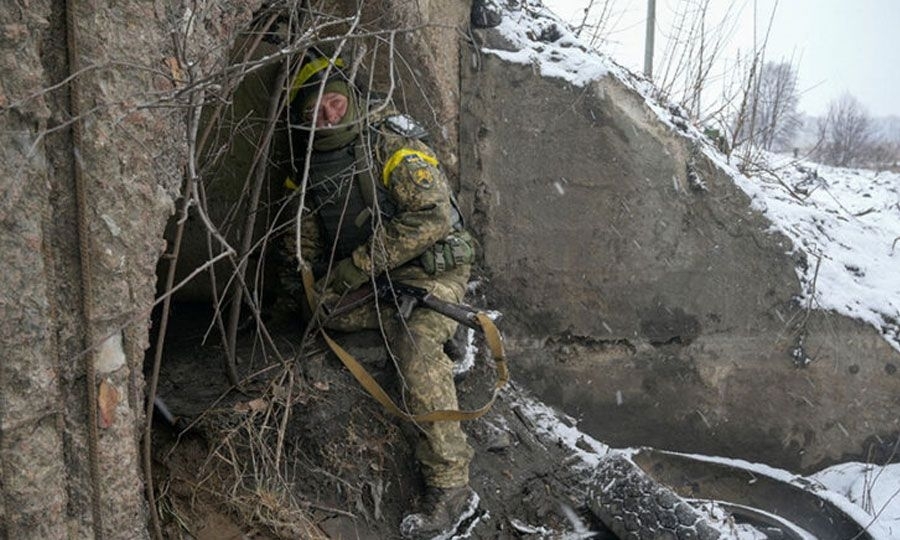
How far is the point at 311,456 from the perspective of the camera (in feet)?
13.1

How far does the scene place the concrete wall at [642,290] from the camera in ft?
→ 17.2

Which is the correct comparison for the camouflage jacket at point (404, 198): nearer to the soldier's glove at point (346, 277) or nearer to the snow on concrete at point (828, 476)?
the soldier's glove at point (346, 277)

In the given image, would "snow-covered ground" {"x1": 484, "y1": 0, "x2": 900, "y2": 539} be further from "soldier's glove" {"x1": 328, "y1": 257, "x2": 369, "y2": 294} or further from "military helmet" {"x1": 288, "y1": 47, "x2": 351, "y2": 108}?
"soldier's glove" {"x1": 328, "y1": 257, "x2": 369, "y2": 294}

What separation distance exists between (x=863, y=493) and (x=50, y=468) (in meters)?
4.67

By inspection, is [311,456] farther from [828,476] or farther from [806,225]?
[806,225]

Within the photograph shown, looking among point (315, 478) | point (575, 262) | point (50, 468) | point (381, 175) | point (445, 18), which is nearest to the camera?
point (50, 468)

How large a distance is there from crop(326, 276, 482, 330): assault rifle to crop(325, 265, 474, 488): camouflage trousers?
5 cm

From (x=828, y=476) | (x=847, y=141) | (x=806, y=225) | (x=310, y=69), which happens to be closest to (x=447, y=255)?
(x=310, y=69)

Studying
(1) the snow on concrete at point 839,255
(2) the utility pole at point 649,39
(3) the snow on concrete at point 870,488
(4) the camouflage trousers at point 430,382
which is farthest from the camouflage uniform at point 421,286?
(2) the utility pole at point 649,39

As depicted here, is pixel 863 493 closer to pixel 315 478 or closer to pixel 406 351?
pixel 406 351

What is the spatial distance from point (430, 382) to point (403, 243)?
69 centimetres

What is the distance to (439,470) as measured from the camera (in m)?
4.04

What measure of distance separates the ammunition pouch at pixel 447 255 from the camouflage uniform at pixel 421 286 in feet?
0.20

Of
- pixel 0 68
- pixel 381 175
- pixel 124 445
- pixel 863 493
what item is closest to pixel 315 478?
pixel 124 445
